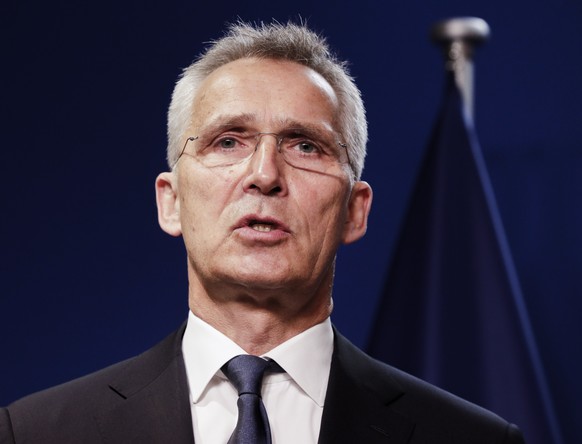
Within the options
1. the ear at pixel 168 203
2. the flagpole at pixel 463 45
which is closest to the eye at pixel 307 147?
the ear at pixel 168 203

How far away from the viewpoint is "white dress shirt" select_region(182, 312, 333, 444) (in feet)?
5.79

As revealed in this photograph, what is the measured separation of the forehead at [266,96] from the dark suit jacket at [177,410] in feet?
1.23

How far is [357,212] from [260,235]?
296 mm

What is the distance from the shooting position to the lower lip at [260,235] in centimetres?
175

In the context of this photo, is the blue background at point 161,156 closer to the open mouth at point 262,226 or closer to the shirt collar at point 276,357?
the shirt collar at point 276,357

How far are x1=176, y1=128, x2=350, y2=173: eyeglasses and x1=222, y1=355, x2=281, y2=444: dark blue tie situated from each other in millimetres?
313

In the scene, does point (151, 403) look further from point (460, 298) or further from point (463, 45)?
point (463, 45)

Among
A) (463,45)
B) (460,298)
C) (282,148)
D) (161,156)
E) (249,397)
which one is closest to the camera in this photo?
(249,397)

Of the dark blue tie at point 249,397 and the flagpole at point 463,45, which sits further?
the flagpole at point 463,45

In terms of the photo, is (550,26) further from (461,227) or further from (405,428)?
(405,428)

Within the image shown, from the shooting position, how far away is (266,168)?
178cm

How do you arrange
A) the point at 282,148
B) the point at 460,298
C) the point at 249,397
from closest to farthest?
the point at 249,397 < the point at 282,148 < the point at 460,298

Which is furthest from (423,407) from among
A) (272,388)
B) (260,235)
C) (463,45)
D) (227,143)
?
(463,45)

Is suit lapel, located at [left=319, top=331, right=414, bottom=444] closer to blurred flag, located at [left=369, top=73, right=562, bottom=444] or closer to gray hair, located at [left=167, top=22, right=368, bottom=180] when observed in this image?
gray hair, located at [left=167, top=22, right=368, bottom=180]
